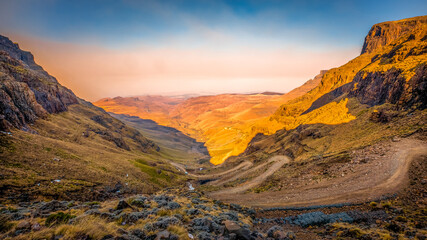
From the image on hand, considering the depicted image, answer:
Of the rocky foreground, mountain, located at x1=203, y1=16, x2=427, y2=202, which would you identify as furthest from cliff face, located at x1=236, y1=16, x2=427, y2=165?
the rocky foreground

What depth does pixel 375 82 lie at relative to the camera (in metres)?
50.5

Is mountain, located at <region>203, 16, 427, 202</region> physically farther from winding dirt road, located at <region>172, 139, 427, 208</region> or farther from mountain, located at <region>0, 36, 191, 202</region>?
mountain, located at <region>0, 36, 191, 202</region>

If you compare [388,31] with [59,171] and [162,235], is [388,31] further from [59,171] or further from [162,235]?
[59,171]

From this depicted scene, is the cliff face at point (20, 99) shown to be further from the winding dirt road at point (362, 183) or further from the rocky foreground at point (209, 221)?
the winding dirt road at point (362, 183)

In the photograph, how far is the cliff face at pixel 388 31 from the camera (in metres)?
97.4

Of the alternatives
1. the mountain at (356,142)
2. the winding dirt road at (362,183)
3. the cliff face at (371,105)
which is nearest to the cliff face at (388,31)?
the cliff face at (371,105)

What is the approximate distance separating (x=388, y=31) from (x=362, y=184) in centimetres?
13669

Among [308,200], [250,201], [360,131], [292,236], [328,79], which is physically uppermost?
[328,79]

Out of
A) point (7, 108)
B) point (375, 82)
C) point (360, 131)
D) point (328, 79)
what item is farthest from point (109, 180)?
point (328, 79)

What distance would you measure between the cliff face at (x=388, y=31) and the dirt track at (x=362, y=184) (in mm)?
118553

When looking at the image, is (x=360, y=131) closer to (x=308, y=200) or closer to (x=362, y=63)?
(x=308, y=200)

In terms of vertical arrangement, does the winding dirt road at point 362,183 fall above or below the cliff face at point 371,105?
below

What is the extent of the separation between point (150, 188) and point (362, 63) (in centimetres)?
9555

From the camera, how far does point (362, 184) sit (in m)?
21.1
